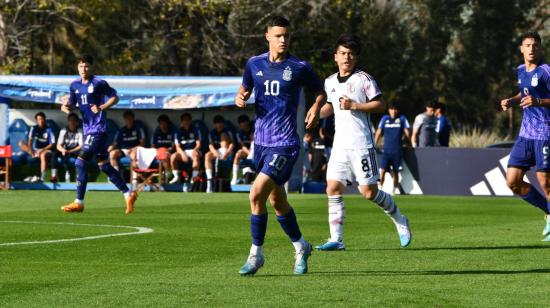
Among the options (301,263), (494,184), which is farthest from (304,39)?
(301,263)

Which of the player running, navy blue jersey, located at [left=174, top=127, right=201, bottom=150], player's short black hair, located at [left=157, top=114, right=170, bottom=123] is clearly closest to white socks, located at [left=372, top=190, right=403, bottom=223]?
the player running

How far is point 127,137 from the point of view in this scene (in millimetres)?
30641

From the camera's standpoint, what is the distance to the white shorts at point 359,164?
12945 millimetres

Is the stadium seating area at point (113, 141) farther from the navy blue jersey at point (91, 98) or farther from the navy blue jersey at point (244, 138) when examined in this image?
the navy blue jersey at point (91, 98)

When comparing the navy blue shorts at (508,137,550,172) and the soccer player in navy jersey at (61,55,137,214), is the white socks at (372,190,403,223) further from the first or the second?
the soccer player in navy jersey at (61,55,137,214)

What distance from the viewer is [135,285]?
9297mm

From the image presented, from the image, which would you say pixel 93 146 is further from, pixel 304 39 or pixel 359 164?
pixel 304 39

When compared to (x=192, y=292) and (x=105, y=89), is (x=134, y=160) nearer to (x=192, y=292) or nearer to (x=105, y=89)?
(x=105, y=89)

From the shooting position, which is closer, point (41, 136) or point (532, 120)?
point (532, 120)

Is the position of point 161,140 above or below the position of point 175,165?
above

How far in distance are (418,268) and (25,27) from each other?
110 feet

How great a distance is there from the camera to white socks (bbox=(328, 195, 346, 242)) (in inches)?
508

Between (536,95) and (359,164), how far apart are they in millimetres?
2332

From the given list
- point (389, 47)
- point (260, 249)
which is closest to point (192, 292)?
point (260, 249)
